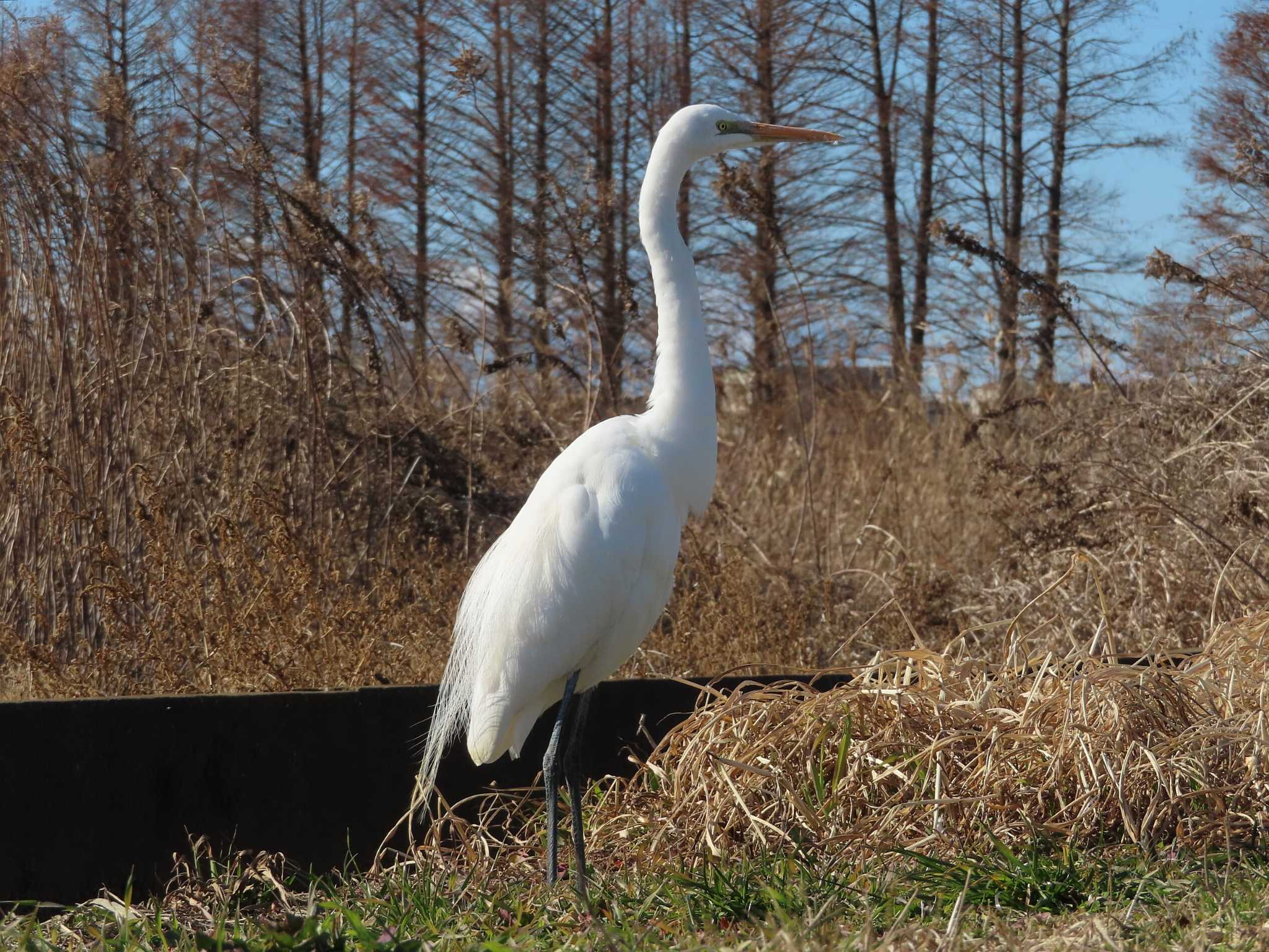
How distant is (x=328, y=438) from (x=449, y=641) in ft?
3.59

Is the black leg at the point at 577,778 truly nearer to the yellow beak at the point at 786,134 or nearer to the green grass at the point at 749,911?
the green grass at the point at 749,911

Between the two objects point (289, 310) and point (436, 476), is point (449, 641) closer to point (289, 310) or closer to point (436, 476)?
point (289, 310)

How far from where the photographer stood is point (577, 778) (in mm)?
3150

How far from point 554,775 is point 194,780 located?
880 millimetres

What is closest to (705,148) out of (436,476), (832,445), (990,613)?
(990,613)

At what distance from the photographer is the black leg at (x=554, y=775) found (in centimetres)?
289

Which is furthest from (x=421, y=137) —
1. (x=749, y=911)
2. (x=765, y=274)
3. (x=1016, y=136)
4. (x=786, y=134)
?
(x=749, y=911)

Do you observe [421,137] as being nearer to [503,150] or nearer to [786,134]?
[503,150]

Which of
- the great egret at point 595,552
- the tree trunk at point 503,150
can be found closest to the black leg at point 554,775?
the great egret at point 595,552

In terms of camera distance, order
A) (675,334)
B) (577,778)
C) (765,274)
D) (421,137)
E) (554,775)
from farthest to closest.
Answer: (421,137)
(765,274)
(675,334)
(577,778)
(554,775)

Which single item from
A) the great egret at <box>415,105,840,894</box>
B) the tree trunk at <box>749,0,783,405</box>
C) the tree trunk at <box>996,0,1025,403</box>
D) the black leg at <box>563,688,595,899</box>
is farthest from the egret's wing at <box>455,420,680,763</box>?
the tree trunk at <box>996,0,1025,403</box>

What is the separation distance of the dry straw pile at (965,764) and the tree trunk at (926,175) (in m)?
12.4

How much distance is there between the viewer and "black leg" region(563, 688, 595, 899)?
2.89 metres

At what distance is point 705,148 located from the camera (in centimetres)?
346
